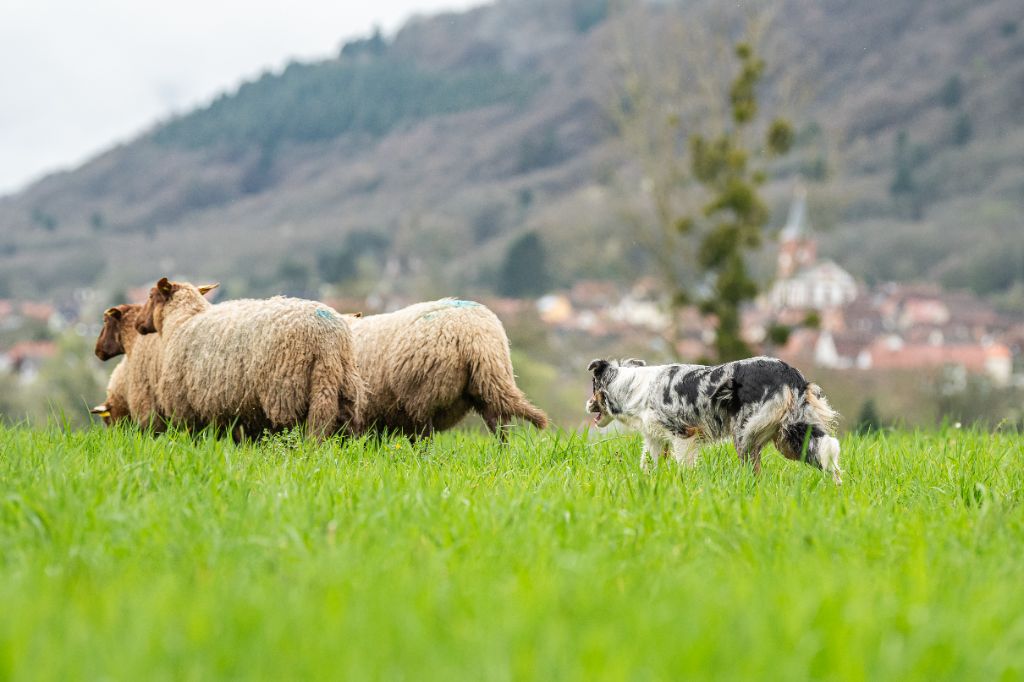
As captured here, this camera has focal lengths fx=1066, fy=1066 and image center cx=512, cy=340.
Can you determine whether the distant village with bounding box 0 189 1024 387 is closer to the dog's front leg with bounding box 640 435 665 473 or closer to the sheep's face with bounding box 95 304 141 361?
the sheep's face with bounding box 95 304 141 361

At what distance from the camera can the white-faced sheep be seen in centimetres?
834

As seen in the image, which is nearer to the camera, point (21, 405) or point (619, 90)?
point (619, 90)

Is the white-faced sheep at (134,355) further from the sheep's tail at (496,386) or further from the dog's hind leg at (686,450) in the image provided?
the dog's hind leg at (686,450)

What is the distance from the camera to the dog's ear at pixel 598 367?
711cm

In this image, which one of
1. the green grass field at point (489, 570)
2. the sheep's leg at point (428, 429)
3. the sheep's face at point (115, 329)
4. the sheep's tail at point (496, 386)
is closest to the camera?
the green grass field at point (489, 570)

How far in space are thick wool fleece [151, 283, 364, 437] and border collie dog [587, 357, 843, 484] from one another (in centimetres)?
196

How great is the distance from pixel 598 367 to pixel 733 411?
48.2 inches

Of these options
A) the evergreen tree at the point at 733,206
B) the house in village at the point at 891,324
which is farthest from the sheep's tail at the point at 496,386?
the house in village at the point at 891,324

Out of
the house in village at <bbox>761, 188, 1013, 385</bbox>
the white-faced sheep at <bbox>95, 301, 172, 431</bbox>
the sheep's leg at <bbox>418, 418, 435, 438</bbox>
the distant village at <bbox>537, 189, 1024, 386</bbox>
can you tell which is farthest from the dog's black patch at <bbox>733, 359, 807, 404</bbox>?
the house in village at <bbox>761, 188, 1013, 385</bbox>

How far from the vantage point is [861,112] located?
356ft

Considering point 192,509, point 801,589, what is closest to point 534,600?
point 801,589

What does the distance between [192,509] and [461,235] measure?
300ft

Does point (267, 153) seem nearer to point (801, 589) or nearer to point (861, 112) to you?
point (861, 112)

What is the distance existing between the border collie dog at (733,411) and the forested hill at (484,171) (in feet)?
87.4
